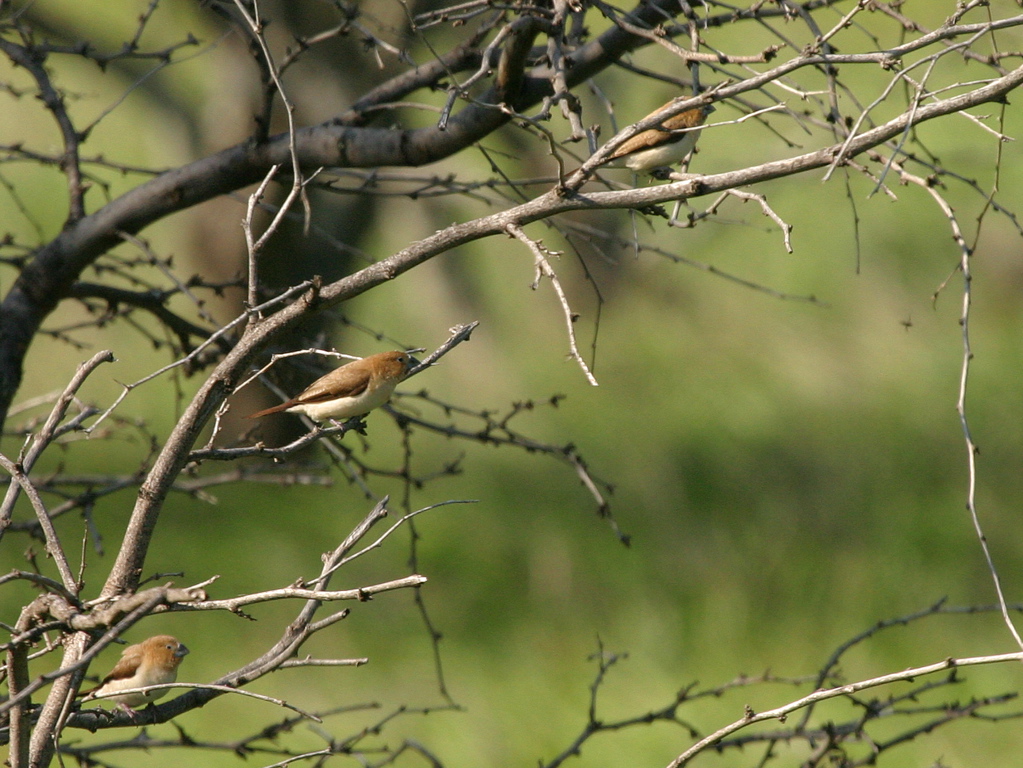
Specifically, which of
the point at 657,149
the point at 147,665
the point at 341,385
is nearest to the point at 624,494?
the point at 147,665

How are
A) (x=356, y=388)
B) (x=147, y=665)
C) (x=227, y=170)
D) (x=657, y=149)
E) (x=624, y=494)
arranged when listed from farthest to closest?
(x=624, y=494)
(x=147, y=665)
(x=227, y=170)
(x=657, y=149)
(x=356, y=388)

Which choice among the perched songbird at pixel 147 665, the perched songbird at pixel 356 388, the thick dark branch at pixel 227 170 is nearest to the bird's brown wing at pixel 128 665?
the perched songbird at pixel 147 665

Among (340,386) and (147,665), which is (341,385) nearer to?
(340,386)

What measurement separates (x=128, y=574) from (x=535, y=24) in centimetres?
195

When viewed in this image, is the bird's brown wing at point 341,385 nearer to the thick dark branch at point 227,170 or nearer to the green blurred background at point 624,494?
the thick dark branch at point 227,170

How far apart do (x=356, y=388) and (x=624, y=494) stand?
4.93 metres

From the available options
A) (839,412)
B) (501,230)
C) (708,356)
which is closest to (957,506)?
(839,412)

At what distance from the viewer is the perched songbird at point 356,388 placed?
10.1 feet

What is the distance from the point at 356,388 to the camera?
3.11 metres

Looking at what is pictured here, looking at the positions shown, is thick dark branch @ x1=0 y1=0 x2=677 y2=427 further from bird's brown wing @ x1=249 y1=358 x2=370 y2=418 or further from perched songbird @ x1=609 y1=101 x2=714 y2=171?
bird's brown wing @ x1=249 y1=358 x2=370 y2=418

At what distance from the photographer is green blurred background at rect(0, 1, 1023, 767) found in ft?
21.7

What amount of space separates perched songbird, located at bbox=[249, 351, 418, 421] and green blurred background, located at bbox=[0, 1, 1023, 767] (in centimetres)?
304

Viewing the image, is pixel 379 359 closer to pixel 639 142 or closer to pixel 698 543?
pixel 639 142

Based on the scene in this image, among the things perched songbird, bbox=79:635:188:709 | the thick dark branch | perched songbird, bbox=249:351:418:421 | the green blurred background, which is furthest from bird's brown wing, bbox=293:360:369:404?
the green blurred background
